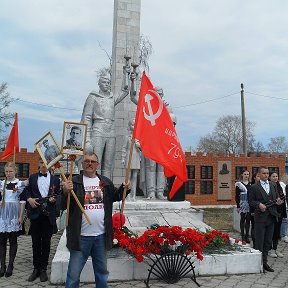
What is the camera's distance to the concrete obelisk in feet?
32.0

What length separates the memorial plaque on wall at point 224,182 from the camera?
1750 cm

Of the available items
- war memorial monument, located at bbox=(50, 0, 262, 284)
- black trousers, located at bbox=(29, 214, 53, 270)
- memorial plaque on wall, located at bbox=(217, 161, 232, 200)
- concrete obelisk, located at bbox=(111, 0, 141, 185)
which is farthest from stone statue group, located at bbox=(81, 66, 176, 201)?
memorial plaque on wall, located at bbox=(217, 161, 232, 200)

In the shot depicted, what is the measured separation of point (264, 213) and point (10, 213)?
12.5 ft

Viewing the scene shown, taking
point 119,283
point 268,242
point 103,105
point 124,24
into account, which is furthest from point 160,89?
point 119,283

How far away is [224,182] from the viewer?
57.6 feet

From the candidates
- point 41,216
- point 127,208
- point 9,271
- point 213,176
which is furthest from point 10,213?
point 213,176

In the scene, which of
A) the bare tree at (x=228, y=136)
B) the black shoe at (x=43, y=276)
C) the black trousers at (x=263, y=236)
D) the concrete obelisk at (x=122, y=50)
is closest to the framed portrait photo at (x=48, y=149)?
the black shoe at (x=43, y=276)

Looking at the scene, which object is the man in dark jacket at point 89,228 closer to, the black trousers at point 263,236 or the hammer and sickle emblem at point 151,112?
the hammer and sickle emblem at point 151,112

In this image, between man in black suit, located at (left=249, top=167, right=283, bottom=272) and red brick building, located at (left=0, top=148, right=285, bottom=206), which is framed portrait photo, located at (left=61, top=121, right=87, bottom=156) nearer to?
man in black suit, located at (left=249, top=167, right=283, bottom=272)

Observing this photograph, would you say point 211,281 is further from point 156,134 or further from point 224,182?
point 224,182

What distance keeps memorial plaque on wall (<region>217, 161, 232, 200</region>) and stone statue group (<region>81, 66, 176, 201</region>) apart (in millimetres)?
Answer: 9177

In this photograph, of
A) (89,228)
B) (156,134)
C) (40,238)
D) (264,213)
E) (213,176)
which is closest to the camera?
(89,228)

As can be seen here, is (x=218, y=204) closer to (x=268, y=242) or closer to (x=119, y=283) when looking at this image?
(x=268, y=242)

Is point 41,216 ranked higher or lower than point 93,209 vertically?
lower
